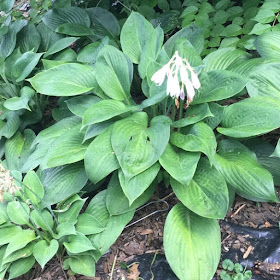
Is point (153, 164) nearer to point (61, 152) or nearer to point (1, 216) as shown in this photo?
point (61, 152)

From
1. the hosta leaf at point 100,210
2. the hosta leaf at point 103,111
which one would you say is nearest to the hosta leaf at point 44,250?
the hosta leaf at point 100,210

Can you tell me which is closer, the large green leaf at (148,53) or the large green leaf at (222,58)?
the large green leaf at (148,53)

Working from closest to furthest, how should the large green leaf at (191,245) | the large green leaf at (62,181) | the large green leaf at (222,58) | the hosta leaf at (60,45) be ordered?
1. the large green leaf at (191,245)
2. the large green leaf at (62,181)
3. the large green leaf at (222,58)
4. the hosta leaf at (60,45)

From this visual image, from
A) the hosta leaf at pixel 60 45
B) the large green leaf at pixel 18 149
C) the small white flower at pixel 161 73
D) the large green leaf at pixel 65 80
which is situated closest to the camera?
the small white flower at pixel 161 73

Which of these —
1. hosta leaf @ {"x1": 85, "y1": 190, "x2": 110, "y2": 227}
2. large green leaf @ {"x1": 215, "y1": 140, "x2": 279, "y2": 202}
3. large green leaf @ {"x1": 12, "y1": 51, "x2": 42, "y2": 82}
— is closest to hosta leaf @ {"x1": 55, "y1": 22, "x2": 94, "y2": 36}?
large green leaf @ {"x1": 12, "y1": 51, "x2": 42, "y2": 82}

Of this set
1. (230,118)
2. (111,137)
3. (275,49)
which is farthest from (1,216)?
(275,49)

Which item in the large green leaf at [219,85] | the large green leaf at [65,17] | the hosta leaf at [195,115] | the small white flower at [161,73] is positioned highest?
the small white flower at [161,73]

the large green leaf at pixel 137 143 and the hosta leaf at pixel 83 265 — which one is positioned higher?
the large green leaf at pixel 137 143

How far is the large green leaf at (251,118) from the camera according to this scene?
6.32ft

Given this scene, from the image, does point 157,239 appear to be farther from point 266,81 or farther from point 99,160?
point 266,81

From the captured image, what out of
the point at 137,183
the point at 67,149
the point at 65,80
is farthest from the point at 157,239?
the point at 65,80

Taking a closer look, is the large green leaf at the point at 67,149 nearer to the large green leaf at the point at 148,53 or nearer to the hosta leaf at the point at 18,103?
the hosta leaf at the point at 18,103

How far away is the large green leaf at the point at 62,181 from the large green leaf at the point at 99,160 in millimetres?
210

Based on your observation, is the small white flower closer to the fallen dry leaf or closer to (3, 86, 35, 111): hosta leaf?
the fallen dry leaf
